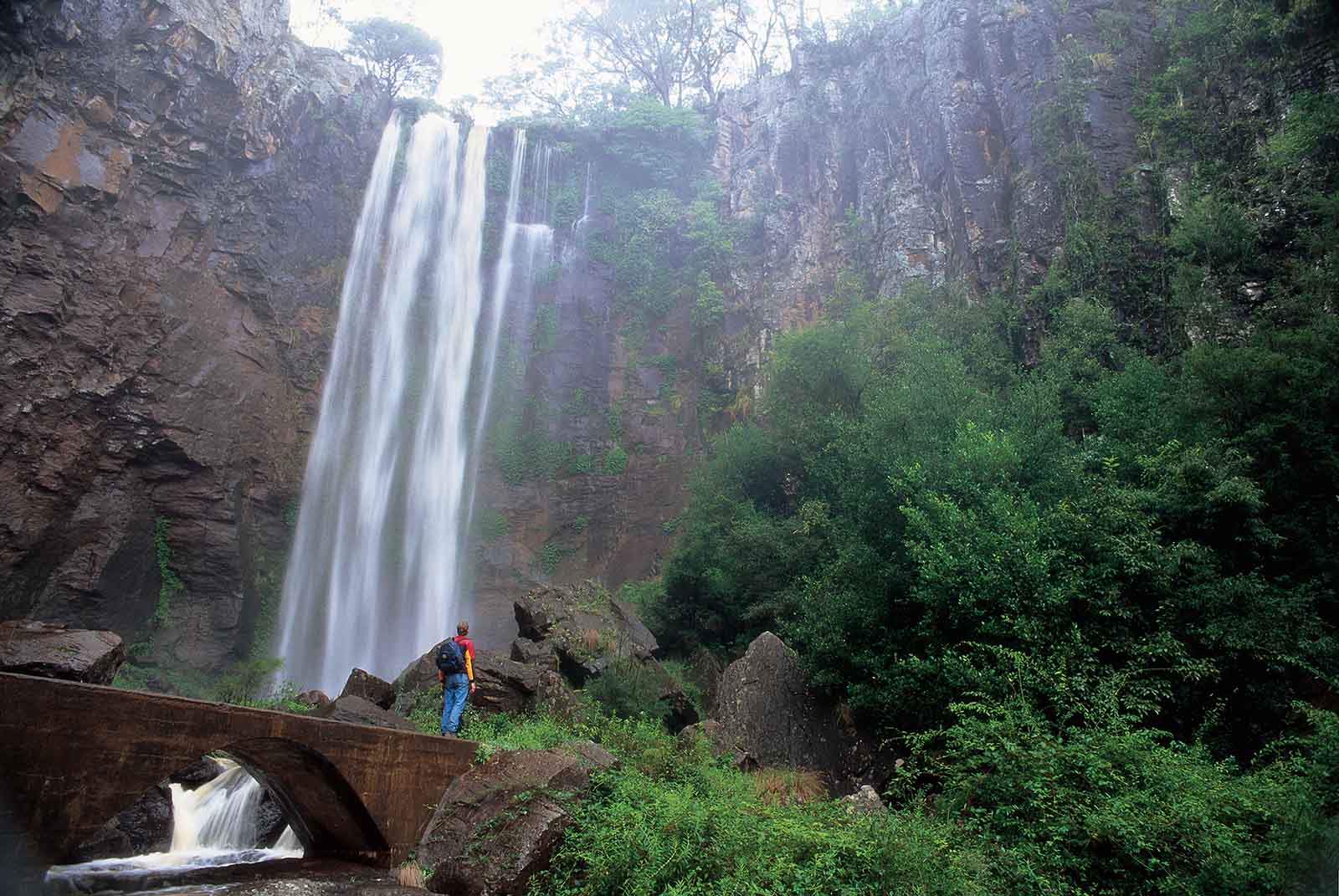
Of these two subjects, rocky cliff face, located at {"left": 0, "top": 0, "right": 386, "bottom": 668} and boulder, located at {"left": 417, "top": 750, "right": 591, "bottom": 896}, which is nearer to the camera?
boulder, located at {"left": 417, "top": 750, "right": 591, "bottom": 896}

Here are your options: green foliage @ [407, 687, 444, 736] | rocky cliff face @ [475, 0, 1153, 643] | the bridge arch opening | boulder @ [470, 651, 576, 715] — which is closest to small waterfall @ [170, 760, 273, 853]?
green foliage @ [407, 687, 444, 736]

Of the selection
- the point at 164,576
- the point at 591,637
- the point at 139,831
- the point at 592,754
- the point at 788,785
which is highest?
the point at 164,576

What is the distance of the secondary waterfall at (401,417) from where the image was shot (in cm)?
2347

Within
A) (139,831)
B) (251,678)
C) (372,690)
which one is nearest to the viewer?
(139,831)

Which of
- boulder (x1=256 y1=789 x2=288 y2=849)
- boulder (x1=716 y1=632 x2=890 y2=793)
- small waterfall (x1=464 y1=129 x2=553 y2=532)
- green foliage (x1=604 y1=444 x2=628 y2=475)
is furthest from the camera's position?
small waterfall (x1=464 y1=129 x2=553 y2=532)

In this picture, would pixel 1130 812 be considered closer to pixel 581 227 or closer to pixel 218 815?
pixel 218 815

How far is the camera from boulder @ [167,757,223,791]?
12070mm

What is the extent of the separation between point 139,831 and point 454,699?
4.77 metres

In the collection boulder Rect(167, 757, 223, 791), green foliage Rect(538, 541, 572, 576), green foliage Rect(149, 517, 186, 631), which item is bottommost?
boulder Rect(167, 757, 223, 791)

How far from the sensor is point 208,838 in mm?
11086

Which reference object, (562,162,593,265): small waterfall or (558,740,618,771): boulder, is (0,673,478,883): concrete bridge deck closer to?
(558,740,618,771): boulder

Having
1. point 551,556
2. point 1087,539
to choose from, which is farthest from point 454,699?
point 551,556

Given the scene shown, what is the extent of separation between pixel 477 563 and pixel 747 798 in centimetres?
1854

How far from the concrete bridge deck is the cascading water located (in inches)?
59.9
